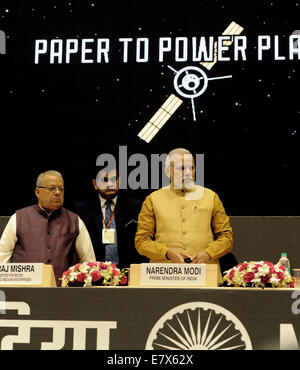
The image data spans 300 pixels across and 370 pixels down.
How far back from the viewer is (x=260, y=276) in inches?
128

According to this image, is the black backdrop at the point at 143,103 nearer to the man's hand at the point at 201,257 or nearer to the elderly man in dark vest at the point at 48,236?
the elderly man in dark vest at the point at 48,236

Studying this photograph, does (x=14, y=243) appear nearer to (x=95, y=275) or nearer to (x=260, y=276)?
(x=95, y=275)

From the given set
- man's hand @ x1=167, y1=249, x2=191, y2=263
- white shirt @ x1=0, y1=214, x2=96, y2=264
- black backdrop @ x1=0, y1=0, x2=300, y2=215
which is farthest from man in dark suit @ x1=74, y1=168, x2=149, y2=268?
man's hand @ x1=167, y1=249, x2=191, y2=263

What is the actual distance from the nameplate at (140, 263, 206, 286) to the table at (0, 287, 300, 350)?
125 millimetres

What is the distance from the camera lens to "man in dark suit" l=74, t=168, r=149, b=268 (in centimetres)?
477

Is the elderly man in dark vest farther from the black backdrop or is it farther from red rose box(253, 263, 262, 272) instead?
red rose box(253, 263, 262, 272)

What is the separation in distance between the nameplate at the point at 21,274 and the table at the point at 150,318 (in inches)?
5.3

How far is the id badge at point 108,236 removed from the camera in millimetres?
4754

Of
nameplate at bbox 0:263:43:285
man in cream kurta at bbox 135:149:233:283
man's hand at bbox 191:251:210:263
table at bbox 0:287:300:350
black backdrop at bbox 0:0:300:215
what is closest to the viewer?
table at bbox 0:287:300:350

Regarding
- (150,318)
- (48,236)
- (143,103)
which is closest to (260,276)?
(150,318)

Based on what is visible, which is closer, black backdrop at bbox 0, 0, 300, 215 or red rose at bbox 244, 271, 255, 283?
red rose at bbox 244, 271, 255, 283

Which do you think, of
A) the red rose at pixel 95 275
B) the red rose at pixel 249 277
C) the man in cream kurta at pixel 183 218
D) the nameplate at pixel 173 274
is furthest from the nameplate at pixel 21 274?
the red rose at pixel 249 277

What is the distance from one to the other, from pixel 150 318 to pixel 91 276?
1.41ft

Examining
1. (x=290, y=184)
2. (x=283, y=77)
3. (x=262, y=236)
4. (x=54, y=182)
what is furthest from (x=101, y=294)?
(x=283, y=77)
